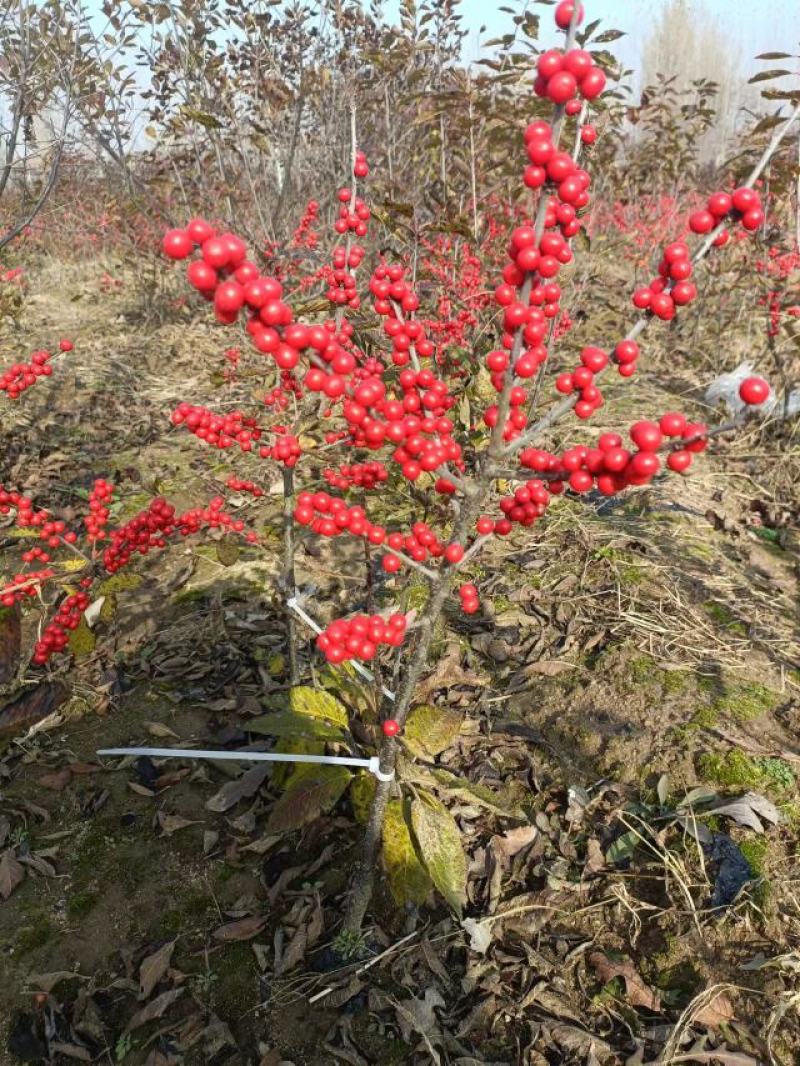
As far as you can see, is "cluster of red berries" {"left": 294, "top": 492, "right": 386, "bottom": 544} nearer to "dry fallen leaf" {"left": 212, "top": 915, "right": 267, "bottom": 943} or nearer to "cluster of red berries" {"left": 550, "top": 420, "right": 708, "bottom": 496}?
"cluster of red berries" {"left": 550, "top": 420, "right": 708, "bottom": 496}

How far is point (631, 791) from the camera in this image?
2648 millimetres

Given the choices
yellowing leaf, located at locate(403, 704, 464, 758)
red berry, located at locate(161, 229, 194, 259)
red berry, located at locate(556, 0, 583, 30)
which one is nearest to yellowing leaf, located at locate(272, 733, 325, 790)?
yellowing leaf, located at locate(403, 704, 464, 758)

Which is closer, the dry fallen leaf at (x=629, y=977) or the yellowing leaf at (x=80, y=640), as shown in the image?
the dry fallen leaf at (x=629, y=977)

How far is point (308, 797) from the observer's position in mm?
2230

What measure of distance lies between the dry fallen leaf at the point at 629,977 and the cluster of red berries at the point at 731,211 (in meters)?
2.26

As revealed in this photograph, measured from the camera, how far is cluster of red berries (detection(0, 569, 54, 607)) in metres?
2.65

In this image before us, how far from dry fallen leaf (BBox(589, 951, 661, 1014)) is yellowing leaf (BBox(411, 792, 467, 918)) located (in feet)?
1.76

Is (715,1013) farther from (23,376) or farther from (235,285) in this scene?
(23,376)

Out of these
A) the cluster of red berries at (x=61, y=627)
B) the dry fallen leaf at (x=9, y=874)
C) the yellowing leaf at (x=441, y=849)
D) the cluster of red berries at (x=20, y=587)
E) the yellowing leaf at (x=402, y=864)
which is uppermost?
the cluster of red berries at (x=20, y=587)

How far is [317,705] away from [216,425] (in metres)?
1.19

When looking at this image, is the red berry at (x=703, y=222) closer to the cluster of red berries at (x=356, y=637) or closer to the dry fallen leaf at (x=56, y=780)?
the cluster of red berries at (x=356, y=637)

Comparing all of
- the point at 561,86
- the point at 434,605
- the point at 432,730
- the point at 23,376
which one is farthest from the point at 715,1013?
the point at 23,376

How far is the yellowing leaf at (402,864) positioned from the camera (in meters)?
2.14

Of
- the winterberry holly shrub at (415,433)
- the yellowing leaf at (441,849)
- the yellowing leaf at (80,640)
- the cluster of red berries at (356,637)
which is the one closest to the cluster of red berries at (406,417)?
the winterberry holly shrub at (415,433)
